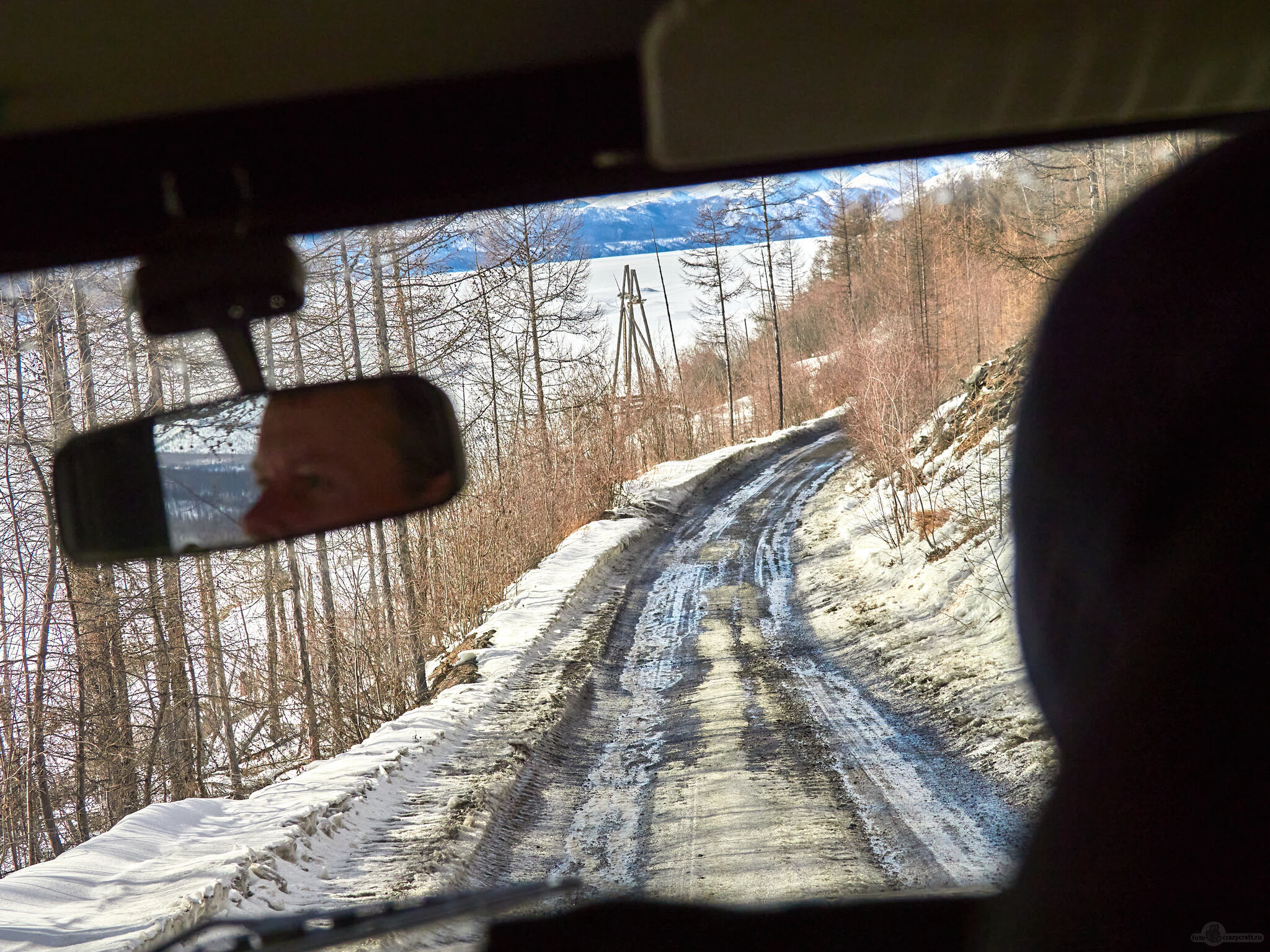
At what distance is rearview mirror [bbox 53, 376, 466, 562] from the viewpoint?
1.92m

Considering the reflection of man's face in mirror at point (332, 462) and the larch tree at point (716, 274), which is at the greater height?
the larch tree at point (716, 274)

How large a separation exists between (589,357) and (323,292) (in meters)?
6.66

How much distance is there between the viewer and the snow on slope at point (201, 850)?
12.7ft

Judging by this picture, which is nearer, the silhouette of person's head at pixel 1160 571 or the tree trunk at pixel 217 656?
the silhouette of person's head at pixel 1160 571

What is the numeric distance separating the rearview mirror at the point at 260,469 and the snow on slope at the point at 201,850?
2483 mm

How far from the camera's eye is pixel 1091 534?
1068 millimetres

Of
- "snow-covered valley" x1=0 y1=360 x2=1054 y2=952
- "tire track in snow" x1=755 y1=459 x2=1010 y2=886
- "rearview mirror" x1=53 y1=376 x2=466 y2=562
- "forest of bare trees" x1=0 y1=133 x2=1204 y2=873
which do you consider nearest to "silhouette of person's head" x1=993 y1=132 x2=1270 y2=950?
"rearview mirror" x1=53 y1=376 x2=466 y2=562

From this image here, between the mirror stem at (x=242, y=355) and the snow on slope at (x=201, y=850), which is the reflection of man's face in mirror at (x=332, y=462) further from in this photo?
the snow on slope at (x=201, y=850)

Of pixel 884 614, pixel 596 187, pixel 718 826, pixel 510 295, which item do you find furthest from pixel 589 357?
pixel 596 187

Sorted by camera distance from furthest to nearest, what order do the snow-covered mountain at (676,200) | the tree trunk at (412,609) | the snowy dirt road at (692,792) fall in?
the tree trunk at (412,609), the snowy dirt road at (692,792), the snow-covered mountain at (676,200)

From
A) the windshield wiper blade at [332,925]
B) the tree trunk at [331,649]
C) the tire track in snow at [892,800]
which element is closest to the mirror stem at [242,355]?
the windshield wiper blade at [332,925]

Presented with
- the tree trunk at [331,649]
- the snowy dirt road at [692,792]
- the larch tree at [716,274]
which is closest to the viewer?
the snowy dirt road at [692,792]

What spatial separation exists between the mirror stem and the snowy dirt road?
267cm

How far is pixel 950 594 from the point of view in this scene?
32.2 ft
